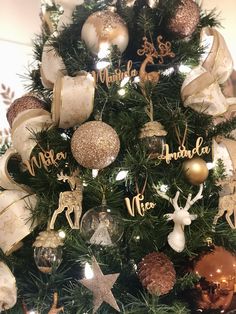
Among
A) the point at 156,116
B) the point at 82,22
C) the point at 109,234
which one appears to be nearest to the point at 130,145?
the point at 156,116

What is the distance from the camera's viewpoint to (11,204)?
695 mm

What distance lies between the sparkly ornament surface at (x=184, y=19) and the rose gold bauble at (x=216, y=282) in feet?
1.40

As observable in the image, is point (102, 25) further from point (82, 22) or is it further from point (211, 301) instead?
point (211, 301)

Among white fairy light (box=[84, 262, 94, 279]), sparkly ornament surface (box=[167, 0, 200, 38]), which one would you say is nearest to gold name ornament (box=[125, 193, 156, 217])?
white fairy light (box=[84, 262, 94, 279])

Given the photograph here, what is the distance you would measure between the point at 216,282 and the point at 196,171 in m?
0.18

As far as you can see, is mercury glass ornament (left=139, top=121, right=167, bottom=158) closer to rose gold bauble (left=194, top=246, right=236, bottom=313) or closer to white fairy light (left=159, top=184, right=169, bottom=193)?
white fairy light (left=159, top=184, right=169, bottom=193)

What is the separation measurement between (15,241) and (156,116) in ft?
1.08

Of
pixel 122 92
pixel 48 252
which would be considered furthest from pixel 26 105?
pixel 48 252

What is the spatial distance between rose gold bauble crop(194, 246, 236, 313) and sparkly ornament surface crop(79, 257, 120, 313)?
0.49 ft

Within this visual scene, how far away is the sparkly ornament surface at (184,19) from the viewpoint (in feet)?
2.55

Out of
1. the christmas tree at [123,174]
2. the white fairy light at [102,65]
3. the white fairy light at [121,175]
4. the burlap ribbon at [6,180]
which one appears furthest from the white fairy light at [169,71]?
the burlap ribbon at [6,180]

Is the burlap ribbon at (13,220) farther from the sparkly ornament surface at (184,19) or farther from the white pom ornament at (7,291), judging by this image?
the sparkly ornament surface at (184,19)

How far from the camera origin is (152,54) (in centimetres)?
75

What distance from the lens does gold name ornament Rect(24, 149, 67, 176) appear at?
27.2 inches
